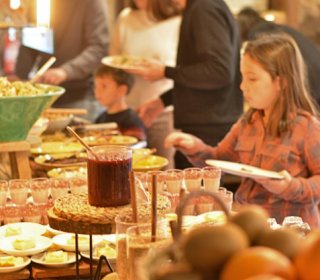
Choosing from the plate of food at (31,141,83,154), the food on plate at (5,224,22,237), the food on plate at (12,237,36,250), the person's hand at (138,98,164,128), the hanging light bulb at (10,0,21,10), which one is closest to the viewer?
the food on plate at (12,237,36,250)

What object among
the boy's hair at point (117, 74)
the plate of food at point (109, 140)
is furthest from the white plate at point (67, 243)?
the boy's hair at point (117, 74)

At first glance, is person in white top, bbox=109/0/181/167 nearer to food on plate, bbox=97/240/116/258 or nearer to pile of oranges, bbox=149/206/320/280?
food on plate, bbox=97/240/116/258

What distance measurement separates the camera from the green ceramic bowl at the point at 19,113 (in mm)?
3051

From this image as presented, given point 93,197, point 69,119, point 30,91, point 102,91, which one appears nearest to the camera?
point 93,197

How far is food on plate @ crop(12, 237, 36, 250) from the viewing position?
2.51 meters

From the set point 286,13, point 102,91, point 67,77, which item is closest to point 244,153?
point 102,91

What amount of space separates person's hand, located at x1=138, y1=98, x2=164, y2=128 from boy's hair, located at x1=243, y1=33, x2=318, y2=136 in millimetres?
1644

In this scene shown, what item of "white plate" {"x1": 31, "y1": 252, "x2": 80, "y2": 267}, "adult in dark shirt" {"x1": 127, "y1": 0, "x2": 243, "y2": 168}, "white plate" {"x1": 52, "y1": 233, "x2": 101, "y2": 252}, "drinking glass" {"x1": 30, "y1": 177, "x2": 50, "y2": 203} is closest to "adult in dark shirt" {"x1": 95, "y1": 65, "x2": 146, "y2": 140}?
"adult in dark shirt" {"x1": 127, "y1": 0, "x2": 243, "y2": 168}

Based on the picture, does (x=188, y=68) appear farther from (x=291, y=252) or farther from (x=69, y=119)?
(x=291, y=252)

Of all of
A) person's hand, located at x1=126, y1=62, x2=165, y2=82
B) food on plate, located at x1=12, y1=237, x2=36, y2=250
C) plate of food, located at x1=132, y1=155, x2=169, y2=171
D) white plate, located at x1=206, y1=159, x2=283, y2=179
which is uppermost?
person's hand, located at x1=126, y1=62, x2=165, y2=82

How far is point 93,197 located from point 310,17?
6.12 m

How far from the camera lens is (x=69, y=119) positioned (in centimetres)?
459

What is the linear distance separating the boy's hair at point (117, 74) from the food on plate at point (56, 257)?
2819 millimetres

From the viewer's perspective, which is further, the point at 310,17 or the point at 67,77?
the point at 310,17
